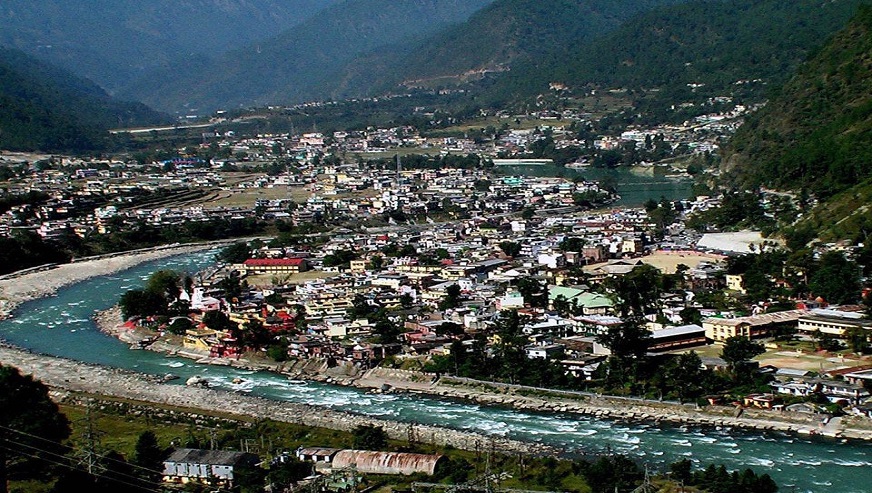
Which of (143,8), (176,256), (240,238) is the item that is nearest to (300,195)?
(240,238)

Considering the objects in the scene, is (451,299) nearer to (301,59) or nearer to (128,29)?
(301,59)

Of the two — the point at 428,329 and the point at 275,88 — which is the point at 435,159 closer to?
the point at 428,329

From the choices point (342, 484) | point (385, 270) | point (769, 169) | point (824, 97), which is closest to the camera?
point (342, 484)

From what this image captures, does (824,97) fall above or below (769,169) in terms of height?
above

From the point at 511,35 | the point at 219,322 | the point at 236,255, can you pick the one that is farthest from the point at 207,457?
the point at 511,35

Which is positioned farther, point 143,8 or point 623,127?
point 143,8

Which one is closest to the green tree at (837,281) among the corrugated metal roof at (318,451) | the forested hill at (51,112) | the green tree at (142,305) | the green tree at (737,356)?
the green tree at (737,356)
